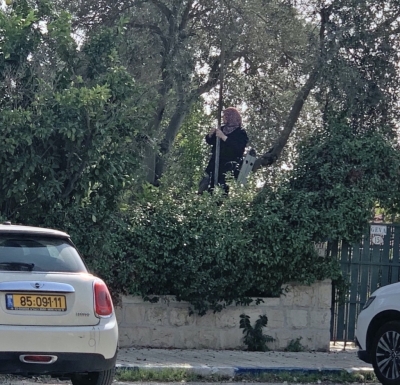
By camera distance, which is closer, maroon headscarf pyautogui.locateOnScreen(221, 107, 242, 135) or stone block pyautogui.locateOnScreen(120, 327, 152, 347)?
stone block pyautogui.locateOnScreen(120, 327, 152, 347)

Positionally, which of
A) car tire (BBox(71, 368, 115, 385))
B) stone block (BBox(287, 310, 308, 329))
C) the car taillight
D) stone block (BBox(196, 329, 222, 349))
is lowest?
stone block (BBox(196, 329, 222, 349))

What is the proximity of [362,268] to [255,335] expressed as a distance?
203 centimetres

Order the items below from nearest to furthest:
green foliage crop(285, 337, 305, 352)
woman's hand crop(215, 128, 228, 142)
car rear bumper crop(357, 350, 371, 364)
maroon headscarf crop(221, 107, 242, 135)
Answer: car rear bumper crop(357, 350, 371, 364) → green foliage crop(285, 337, 305, 352) → woman's hand crop(215, 128, 228, 142) → maroon headscarf crop(221, 107, 242, 135)

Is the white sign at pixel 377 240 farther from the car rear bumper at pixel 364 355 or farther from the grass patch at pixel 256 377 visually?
the car rear bumper at pixel 364 355

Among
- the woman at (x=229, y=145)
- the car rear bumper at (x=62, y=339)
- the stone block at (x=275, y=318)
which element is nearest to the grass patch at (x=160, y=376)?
the car rear bumper at (x=62, y=339)

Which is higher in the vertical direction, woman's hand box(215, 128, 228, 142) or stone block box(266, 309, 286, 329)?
woman's hand box(215, 128, 228, 142)

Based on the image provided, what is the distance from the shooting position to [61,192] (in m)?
11.3

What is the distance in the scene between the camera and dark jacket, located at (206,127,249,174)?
579 inches

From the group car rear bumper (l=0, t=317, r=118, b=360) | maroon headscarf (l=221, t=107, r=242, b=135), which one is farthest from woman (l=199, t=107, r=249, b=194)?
car rear bumper (l=0, t=317, r=118, b=360)

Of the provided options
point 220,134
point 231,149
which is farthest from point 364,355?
point 231,149

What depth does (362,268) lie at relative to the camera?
1316cm

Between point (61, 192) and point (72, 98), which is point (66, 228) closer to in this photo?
point (61, 192)

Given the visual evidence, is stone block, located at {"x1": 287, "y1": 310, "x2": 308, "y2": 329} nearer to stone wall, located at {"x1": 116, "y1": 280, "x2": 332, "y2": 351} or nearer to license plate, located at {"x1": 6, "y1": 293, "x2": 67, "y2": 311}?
stone wall, located at {"x1": 116, "y1": 280, "x2": 332, "y2": 351}

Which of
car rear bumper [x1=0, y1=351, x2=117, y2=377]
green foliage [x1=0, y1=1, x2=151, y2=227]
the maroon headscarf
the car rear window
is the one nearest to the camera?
car rear bumper [x1=0, y1=351, x2=117, y2=377]
